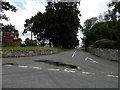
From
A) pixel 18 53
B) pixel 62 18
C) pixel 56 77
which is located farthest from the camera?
pixel 62 18

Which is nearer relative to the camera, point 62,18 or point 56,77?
point 56,77

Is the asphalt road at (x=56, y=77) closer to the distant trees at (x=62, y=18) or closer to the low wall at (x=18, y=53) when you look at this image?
the low wall at (x=18, y=53)

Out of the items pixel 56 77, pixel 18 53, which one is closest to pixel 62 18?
pixel 18 53

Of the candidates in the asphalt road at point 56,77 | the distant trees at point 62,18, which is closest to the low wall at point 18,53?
the asphalt road at point 56,77

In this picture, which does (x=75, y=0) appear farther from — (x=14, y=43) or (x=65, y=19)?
(x=14, y=43)

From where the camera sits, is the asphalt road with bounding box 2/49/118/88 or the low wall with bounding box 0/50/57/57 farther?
the low wall with bounding box 0/50/57/57

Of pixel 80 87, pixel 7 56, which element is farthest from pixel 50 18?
pixel 80 87

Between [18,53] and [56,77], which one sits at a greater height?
[18,53]

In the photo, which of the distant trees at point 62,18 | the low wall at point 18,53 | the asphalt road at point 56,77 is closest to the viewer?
the asphalt road at point 56,77

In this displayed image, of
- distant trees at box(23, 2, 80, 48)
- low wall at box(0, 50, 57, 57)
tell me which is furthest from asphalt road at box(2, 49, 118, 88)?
distant trees at box(23, 2, 80, 48)

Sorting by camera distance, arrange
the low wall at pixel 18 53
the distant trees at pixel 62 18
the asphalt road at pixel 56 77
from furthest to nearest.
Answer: the distant trees at pixel 62 18, the low wall at pixel 18 53, the asphalt road at pixel 56 77

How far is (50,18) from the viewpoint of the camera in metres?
41.4

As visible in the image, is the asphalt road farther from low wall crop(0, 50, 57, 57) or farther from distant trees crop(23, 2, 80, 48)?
distant trees crop(23, 2, 80, 48)

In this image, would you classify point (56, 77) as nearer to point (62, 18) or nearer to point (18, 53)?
point (18, 53)
